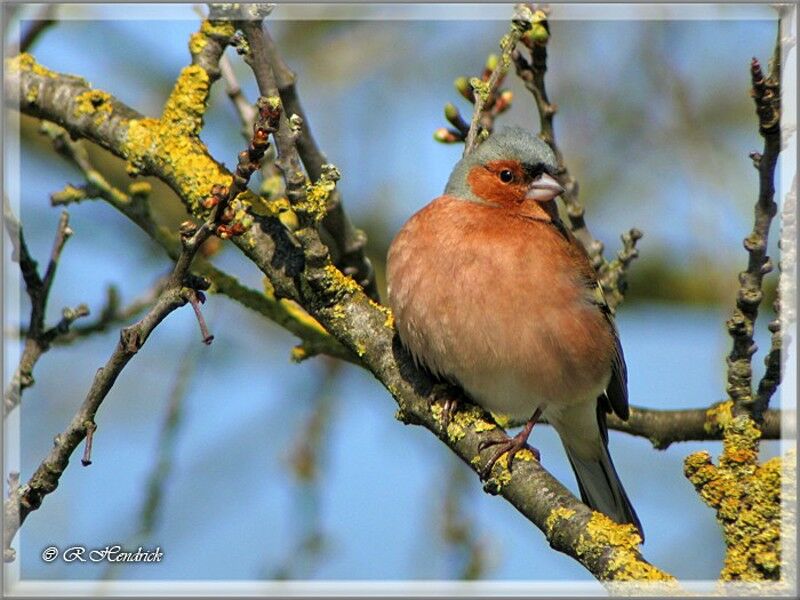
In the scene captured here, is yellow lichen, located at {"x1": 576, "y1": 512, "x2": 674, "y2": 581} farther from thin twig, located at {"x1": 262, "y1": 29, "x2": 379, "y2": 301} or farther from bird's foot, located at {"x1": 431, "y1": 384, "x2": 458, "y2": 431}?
thin twig, located at {"x1": 262, "y1": 29, "x2": 379, "y2": 301}

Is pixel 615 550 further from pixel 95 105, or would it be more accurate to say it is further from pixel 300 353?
pixel 95 105

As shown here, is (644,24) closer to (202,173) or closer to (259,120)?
(202,173)

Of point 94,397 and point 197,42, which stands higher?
point 197,42

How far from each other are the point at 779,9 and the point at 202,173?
2.68 metres

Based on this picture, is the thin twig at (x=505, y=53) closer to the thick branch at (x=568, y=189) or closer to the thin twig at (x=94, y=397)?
the thick branch at (x=568, y=189)

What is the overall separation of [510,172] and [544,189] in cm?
24

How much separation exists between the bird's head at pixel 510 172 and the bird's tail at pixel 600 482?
1.54 meters

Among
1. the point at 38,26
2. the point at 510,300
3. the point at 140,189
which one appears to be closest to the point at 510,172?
the point at 510,300

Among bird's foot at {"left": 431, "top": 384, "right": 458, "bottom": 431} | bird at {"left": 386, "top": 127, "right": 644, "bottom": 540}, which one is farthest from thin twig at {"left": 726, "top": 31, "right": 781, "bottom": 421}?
bird's foot at {"left": 431, "top": 384, "right": 458, "bottom": 431}

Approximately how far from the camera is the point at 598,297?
18.4 ft

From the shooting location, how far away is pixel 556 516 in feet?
14.0

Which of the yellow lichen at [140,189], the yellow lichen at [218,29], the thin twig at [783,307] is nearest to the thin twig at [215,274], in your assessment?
the yellow lichen at [140,189]

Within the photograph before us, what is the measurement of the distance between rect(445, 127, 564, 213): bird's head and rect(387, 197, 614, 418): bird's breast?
19 centimetres

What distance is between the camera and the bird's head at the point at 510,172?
566 centimetres
